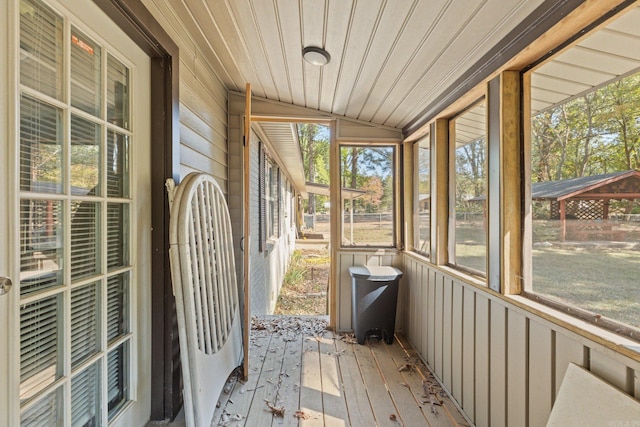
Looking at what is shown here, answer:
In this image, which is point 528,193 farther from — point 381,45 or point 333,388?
point 333,388

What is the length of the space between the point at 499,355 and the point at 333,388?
1.16 m

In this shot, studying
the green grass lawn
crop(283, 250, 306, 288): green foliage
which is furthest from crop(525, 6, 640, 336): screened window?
crop(283, 250, 306, 288): green foliage

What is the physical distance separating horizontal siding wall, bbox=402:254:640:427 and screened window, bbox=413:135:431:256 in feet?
1.30

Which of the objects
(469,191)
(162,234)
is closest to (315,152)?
(469,191)

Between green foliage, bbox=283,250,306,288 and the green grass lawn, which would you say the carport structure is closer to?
the green grass lawn

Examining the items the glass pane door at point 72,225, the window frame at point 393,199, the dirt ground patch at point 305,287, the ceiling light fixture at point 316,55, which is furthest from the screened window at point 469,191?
the dirt ground patch at point 305,287

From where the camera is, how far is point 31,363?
37.0 inches

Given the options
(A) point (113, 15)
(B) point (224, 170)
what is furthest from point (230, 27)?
(B) point (224, 170)

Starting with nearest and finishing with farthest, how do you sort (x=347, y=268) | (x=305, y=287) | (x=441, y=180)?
1. (x=441, y=180)
2. (x=347, y=268)
3. (x=305, y=287)

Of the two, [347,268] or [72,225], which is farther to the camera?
[347,268]

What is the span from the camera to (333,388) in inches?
83.6

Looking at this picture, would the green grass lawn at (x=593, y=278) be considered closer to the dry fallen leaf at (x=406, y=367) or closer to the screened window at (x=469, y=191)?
the screened window at (x=469, y=191)

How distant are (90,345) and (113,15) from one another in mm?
1417

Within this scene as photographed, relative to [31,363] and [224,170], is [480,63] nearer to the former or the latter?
[224,170]
